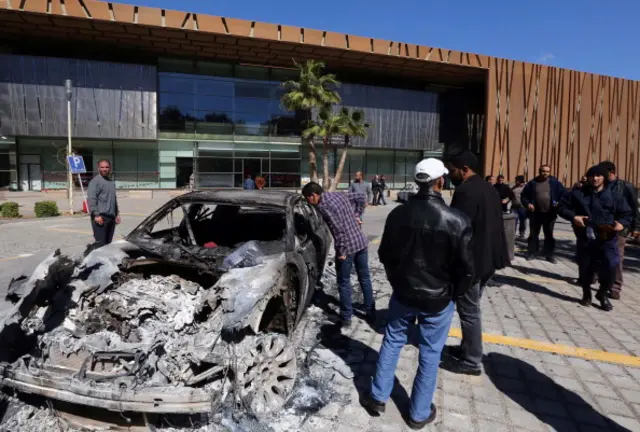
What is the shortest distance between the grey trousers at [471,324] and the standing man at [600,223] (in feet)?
8.97

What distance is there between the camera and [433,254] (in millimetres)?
2438

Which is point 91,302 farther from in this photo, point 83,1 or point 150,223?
point 83,1

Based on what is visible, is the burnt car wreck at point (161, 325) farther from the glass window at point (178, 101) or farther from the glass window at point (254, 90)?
the glass window at point (254, 90)

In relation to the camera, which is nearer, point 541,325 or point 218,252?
point 218,252

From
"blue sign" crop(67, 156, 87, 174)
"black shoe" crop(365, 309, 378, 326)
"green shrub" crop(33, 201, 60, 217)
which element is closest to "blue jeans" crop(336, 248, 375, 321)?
"black shoe" crop(365, 309, 378, 326)

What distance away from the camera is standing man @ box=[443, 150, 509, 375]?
3072 millimetres

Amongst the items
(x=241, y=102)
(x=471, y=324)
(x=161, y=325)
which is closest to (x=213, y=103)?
(x=241, y=102)

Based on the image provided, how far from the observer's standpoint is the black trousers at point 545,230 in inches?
284

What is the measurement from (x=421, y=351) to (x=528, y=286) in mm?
4260

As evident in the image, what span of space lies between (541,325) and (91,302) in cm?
465

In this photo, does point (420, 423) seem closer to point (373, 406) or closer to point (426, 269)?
point (373, 406)

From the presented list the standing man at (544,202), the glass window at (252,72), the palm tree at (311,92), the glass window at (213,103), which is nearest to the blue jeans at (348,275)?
the standing man at (544,202)

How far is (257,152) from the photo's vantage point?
95.5ft

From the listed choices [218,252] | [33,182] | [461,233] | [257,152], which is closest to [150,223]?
[218,252]
